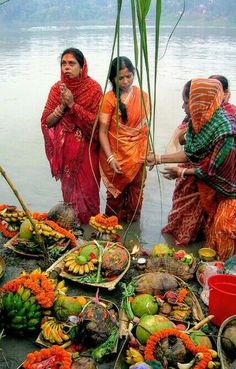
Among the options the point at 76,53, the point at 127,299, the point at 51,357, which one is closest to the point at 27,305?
the point at 51,357

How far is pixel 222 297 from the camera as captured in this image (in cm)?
251

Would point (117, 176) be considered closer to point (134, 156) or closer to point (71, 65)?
point (134, 156)

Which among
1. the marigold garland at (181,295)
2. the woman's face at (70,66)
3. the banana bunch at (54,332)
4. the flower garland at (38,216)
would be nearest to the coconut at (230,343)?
the marigold garland at (181,295)

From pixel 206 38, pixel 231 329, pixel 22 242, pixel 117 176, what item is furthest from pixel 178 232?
pixel 206 38

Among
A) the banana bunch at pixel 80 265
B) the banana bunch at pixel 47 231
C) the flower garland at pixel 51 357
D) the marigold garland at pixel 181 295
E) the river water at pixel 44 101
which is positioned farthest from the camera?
the river water at pixel 44 101

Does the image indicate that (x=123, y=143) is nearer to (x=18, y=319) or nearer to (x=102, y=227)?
(x=102, y=227)

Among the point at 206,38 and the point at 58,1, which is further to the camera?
the point at 58,1

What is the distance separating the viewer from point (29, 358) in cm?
210

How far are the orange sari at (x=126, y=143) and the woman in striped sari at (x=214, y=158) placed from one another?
22.4 inches

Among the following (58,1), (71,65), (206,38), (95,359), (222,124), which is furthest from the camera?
(58,1)

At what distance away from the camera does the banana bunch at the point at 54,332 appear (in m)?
2.39

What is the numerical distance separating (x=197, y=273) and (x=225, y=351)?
0.91 metres

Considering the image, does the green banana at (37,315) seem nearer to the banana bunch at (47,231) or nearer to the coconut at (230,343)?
the banana bunch at (47,231)

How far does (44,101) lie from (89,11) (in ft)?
158
